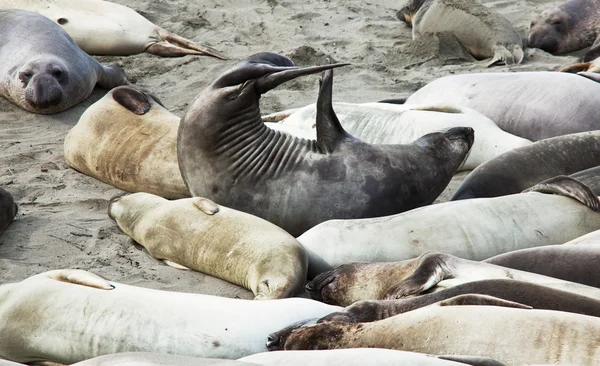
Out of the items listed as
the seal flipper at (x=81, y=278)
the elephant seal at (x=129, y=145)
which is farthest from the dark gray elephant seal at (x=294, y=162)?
the seal flipper at (x=81, y=278)

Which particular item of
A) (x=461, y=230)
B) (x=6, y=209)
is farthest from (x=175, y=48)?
(x=461, y=230)

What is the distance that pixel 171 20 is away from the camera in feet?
29.0

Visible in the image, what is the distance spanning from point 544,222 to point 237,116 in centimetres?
164

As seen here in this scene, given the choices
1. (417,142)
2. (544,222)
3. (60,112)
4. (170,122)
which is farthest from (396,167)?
(60,112)

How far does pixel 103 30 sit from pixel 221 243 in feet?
14.4

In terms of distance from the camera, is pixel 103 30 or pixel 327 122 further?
pixel 103 30

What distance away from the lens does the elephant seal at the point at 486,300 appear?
3119 mm

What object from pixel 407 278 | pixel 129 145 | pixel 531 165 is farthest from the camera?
pixel 129 145

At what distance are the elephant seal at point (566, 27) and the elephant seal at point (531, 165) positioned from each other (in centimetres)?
283

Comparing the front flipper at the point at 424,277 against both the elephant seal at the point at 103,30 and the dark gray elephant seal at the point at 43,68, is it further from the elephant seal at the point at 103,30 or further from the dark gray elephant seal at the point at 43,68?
the elephant seal at the point at 103,30

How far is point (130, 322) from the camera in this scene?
11.1 feet

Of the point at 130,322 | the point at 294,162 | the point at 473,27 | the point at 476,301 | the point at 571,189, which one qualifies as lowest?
the point at 473,27

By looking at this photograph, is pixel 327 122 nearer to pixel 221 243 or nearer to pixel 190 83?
pixel 221 243

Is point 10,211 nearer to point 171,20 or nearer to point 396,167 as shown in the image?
point 396,167
